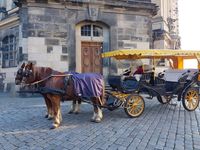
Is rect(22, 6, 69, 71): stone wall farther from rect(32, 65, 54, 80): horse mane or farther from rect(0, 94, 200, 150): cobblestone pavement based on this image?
rect(32, 65, 54, 80): horse mane

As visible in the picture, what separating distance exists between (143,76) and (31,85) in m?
3.42

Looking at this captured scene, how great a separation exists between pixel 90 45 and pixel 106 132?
32.0 ft

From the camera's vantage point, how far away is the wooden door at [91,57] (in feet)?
50.5

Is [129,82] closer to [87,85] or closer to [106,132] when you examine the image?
[87,85]

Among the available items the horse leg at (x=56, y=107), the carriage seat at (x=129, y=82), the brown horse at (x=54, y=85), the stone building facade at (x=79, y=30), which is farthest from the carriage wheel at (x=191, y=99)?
the stone building facade at (x=79, y=30)

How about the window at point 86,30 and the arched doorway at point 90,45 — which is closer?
the arched doorway at point 90,45

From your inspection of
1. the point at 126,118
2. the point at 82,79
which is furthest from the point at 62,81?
the point at 126,118

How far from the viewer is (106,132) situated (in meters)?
6.23

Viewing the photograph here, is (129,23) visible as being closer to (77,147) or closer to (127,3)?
(127,3)

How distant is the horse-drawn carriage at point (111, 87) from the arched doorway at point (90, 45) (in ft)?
20.1

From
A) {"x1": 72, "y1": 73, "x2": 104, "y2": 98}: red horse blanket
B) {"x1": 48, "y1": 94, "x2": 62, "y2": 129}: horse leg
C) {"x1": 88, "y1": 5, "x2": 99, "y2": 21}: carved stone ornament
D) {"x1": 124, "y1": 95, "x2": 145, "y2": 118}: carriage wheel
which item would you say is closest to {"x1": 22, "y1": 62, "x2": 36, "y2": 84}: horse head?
{"x1": 48, "y1": 94, "x2": 62, "y2": 129}: horse leg

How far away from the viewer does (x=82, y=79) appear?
7199 mm

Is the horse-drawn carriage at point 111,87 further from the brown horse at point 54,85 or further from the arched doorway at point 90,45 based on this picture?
the arched doorway at point 90,45

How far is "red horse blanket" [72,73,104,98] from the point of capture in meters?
7.12
